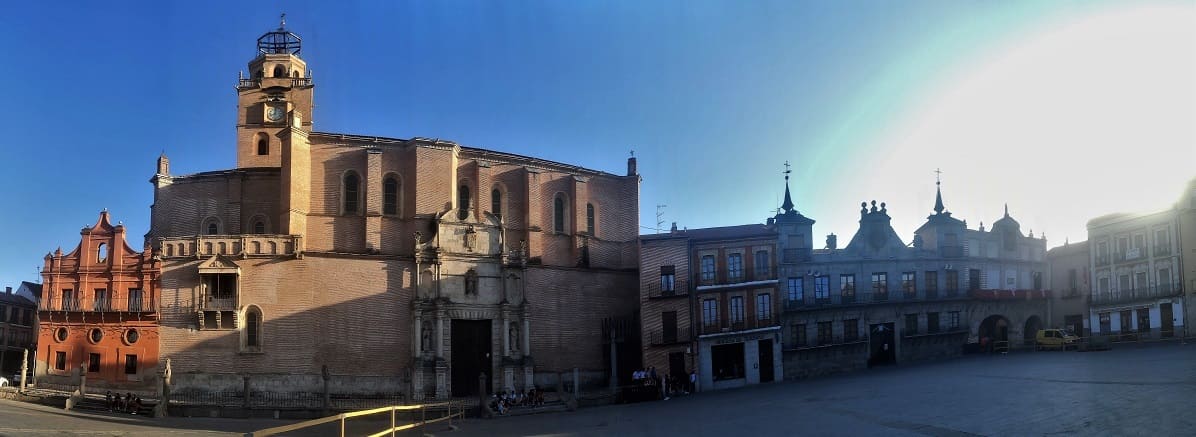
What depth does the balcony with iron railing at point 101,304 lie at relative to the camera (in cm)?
4519

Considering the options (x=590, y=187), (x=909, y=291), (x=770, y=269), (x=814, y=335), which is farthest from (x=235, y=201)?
(x=909, y=291)

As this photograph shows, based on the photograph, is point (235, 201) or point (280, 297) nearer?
point (280, 297)

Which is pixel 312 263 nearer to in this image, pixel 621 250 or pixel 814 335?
pixel 621 250

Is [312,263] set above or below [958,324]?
above

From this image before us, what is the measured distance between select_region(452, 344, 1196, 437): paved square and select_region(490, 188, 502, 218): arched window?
1563cm

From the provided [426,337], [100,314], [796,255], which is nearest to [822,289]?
[796,255]

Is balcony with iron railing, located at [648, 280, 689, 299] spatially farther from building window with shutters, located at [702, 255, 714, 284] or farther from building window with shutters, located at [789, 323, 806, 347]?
building window with shutters, located at [789, 323, 806, 347]

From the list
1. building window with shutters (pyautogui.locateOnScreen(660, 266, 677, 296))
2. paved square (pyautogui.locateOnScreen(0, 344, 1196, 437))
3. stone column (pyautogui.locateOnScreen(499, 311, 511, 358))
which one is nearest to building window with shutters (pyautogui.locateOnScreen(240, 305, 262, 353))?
paved square (pyautogui.locateOnScreen(0, 344, 1196, 437))

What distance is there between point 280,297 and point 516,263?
470 inches

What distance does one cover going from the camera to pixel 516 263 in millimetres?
46625

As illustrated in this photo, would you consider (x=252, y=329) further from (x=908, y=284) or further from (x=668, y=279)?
(x=908, y=284)

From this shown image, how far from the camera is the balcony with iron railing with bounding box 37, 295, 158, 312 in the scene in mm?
45188

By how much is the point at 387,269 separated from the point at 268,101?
65.4 feet

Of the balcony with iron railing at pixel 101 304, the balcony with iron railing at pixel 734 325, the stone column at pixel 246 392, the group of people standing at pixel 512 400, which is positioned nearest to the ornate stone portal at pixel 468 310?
the group of people standing at pixel 512 400
